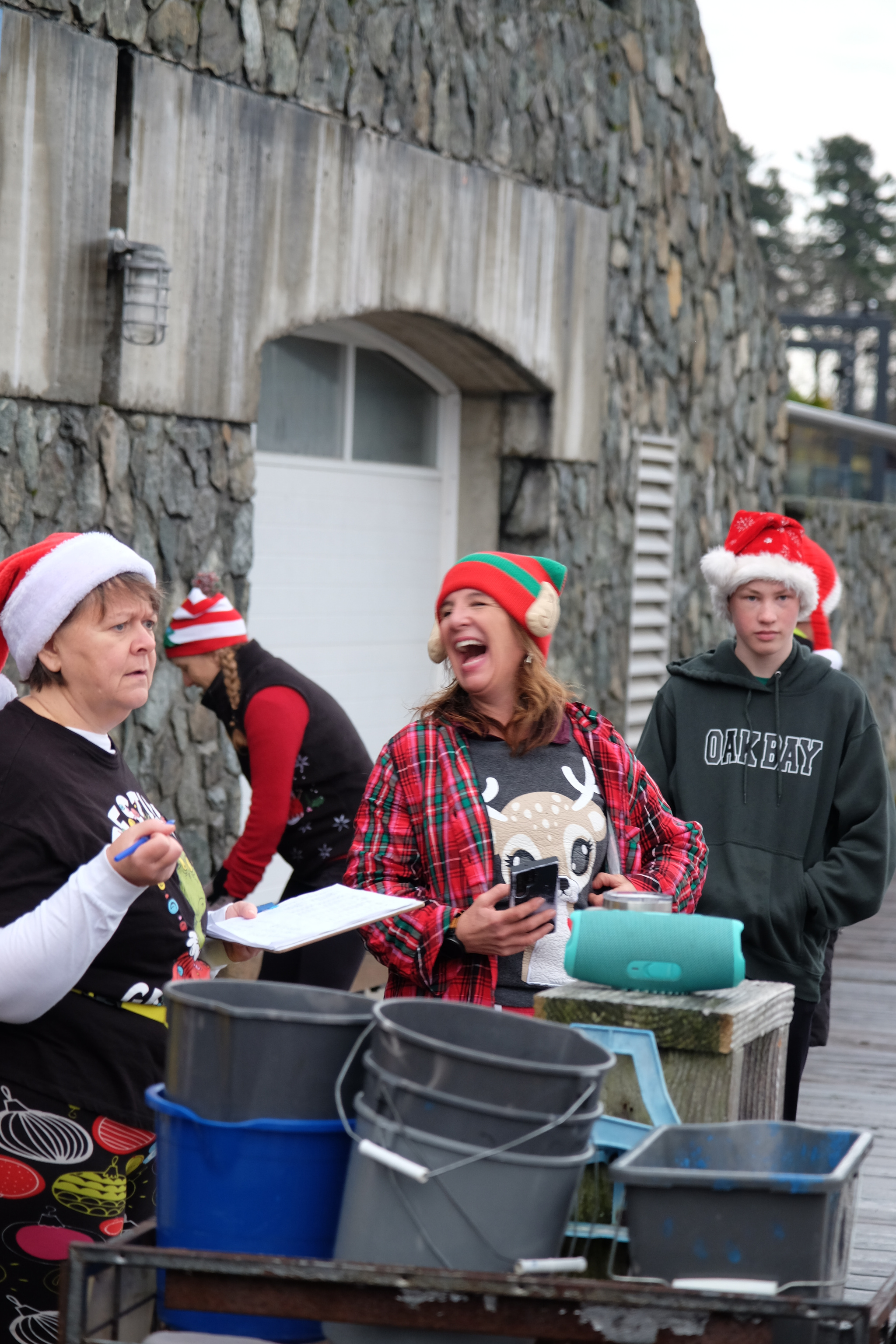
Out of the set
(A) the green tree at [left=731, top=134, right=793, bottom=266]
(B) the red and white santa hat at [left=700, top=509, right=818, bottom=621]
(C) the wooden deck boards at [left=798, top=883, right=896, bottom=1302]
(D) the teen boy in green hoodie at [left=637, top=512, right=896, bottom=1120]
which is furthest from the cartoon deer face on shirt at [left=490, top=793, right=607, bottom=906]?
(A) the green tree at [left=731, top=134, right=793, bottom=266]

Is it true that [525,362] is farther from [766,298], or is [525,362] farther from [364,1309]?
[364,1309]

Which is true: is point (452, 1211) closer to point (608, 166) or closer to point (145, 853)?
point (145, 853)

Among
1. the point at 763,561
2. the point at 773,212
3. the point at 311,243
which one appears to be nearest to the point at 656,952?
the point at 763,561

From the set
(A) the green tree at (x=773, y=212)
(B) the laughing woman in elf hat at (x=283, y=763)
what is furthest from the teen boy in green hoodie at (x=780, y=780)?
(A) the green tree at (x=773, y=212)

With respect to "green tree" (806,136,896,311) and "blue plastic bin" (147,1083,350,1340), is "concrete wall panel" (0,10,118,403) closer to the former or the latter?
"blue plastic bin" (147,1083,350,1340)

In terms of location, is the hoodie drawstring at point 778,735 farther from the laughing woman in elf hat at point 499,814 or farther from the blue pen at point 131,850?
the blue pen at point 131,850

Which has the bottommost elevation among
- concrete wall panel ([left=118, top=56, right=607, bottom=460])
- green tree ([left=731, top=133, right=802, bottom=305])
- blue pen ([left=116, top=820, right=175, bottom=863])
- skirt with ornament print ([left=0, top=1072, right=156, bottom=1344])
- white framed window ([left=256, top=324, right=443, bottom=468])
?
skirt with ornament print ([left=0, top=1072, right=156, bottom=1344])

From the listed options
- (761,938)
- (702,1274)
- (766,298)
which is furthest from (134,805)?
(766,298)

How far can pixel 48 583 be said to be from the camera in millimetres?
2623

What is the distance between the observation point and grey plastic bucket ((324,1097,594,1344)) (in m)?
1.74

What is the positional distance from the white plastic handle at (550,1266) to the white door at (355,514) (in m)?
5.09

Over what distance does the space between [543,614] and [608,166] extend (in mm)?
6119

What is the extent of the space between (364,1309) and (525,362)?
6.46 meters

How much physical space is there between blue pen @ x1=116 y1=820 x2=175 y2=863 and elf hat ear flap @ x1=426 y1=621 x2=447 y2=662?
0.99 metres
